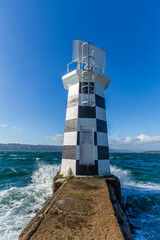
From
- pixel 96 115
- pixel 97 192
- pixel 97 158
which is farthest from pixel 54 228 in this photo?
pixel 96 115

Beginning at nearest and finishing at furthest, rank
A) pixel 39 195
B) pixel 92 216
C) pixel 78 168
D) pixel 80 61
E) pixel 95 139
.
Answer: pixel 92 216 < pixel 78 168 < pixel 95 139 < pixel 80 61 < pixel 39 195

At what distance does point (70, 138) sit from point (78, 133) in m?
0.43

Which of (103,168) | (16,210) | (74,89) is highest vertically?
(74,89)

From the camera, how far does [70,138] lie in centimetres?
557

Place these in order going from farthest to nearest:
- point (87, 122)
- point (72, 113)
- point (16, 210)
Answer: point (72, 113) → point (87, 122) → point (16, 210)

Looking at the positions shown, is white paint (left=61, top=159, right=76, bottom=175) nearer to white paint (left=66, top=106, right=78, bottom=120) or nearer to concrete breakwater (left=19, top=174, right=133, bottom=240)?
white paint (left=66, top=106, right=78, bottom=120)

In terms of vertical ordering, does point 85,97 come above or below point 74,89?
below

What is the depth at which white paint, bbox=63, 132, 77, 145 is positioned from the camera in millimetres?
5457

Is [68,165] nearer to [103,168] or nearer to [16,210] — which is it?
[103,168]

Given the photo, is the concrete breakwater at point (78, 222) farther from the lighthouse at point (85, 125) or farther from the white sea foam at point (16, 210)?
the lighthouse at point (85, 125)

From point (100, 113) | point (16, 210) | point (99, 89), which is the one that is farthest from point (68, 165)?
point (99, 89)

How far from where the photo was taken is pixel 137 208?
213 inches

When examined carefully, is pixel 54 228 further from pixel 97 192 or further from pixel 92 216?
pixel 97 192

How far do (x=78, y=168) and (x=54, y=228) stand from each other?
360cm
